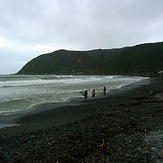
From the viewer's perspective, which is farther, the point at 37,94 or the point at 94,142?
the point at 37,94

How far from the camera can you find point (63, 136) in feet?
39.5

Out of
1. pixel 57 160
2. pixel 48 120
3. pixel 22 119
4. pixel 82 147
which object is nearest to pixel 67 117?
pixel 48 120

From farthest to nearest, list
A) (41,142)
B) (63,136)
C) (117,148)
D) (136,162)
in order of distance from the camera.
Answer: (63,136) → (41,142) → (117,148) → (136,162)

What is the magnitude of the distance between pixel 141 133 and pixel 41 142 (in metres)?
5.07

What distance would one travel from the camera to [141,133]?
1220 centimetres

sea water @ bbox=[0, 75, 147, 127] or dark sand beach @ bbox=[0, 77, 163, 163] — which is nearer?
dark sand beach @ bbox=[0, 77, 163, 163]

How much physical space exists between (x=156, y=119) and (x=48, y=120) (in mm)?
7815

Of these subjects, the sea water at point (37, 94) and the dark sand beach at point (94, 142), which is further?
the sea water at point (37, 94)

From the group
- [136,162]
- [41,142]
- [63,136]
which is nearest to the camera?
[136,162]

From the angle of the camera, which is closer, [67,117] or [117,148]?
[117,148]

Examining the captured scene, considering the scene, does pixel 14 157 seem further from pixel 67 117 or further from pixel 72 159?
pixel 67 117

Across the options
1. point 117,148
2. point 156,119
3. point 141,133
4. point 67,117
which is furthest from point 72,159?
point 67,117

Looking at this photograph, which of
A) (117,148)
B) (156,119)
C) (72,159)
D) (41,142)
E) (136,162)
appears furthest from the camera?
(156,119)

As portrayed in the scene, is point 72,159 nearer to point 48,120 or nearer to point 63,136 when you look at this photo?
point 63,136
